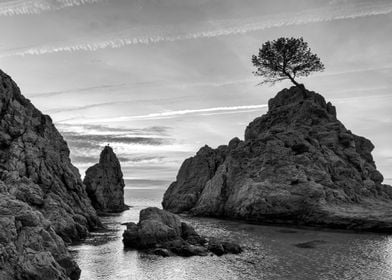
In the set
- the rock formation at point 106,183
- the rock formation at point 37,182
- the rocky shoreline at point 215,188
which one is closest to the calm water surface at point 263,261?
the rocky shoreline at point 215,188

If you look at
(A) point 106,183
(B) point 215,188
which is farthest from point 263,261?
(A) point 106,183

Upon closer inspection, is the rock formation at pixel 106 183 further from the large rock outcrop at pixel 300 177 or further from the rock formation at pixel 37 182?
the rock formation at pixel 37 182

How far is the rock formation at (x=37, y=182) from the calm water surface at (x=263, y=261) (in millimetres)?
7180

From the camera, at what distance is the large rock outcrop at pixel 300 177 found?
81.9 metres

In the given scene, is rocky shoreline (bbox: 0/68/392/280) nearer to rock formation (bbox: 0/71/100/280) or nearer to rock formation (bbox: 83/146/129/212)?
rock formation (bbox: 0/71/100/280)

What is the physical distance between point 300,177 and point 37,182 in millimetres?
58653

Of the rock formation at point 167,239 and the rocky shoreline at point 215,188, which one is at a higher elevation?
the rocky shoreline at point 215,188

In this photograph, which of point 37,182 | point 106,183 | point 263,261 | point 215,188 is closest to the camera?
point 263,261

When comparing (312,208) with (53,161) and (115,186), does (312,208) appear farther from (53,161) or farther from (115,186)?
(115,186)

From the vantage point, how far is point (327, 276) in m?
41.2

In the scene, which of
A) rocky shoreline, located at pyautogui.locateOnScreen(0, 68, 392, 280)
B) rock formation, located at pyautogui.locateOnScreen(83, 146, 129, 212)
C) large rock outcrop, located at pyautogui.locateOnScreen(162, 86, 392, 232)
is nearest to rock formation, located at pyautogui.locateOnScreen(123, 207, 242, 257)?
rocky shoreline, located at pyautogui.locateOnScreen(0, 68, 392, 280)

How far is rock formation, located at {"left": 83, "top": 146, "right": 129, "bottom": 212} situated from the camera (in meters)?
140

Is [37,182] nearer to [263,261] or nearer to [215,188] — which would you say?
[263,261]

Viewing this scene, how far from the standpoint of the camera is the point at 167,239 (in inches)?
2333
